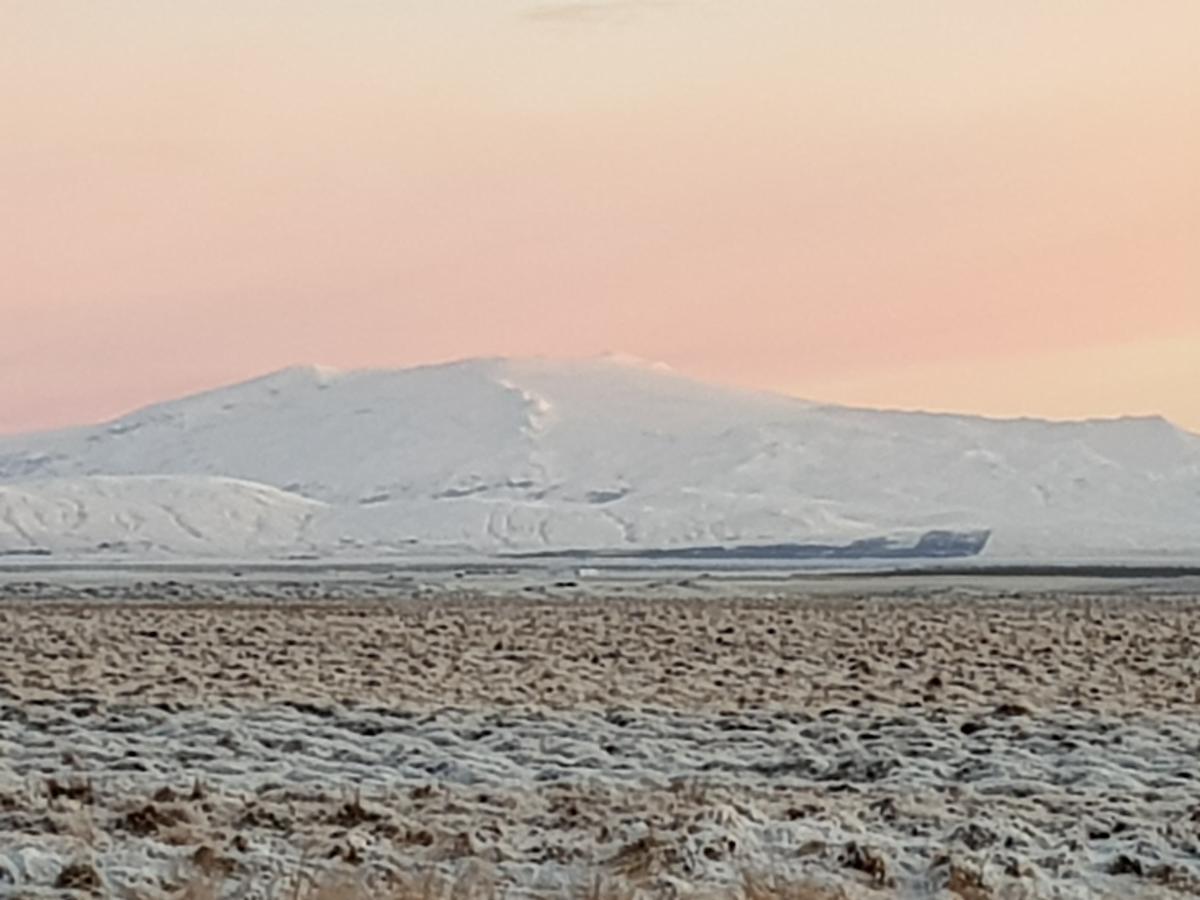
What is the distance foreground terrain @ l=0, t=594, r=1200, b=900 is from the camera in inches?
417

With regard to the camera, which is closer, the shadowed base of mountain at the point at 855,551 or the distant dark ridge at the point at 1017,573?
the distant dark ridge at the point at 1017,573

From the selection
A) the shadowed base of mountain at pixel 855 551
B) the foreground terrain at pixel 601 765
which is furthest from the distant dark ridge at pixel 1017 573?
the shadowed base of mountain at pixel 855 551

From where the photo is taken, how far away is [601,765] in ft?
50.1

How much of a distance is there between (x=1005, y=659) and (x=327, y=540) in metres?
148

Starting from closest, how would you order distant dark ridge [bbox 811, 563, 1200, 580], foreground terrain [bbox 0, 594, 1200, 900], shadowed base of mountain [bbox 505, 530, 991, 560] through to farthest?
foreground terrain [bbox 0, 594, 1200, 900] < distant dark ridge [bbox 811, 563, 1200, 580] < shadowed base of mountain [bbox 505, 530, 991, 560]

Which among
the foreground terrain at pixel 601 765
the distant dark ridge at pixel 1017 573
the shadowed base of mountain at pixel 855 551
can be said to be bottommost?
the foreground terrain at pixel 601 765

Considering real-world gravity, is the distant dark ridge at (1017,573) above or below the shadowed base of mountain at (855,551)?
below

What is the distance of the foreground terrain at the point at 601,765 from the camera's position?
1059 cm

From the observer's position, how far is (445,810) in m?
12.5

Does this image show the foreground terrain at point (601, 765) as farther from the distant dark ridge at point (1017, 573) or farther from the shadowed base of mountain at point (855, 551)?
the shadowed base of mountain at point (855, 551)

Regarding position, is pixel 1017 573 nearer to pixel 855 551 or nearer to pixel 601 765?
pixel 601 765

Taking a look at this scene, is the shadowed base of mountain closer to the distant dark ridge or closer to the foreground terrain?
the distant dark ridge

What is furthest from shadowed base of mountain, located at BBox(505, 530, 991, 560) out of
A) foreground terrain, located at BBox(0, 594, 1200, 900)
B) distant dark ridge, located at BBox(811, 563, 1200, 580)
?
foreground terrain, located at BBox(0, 594, 1200, 900)

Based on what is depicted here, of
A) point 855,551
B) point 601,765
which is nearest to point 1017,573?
point 601,765
